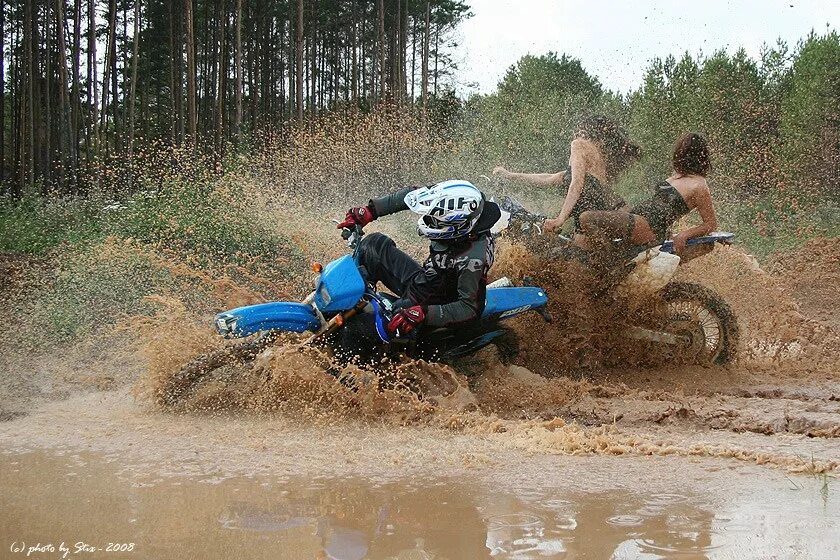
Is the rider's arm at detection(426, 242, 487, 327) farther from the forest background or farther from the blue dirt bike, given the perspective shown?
the forest background

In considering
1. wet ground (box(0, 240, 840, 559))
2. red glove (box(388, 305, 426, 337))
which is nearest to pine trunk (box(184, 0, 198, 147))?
wet ground (box(0, 240, 840, 559))

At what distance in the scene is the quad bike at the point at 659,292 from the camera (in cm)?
746

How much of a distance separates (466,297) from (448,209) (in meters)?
0.59

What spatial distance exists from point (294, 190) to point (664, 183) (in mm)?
9187

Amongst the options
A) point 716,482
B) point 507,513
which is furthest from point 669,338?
point 507,513

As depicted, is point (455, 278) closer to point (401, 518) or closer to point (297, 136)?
point (401, 518)

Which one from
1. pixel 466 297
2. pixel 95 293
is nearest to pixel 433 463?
pixel 466 297

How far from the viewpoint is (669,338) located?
7629 mm

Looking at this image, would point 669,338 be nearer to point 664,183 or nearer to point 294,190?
point 664,183

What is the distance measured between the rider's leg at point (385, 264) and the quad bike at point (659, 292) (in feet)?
4.59

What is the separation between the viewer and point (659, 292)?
768 cm

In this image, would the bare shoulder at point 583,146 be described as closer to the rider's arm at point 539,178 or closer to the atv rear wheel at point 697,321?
the rider's arm at point 539,178

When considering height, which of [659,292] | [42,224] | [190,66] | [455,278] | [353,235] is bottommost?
[659,292]

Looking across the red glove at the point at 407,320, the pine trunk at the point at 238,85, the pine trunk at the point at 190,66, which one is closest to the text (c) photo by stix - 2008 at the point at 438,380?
the red glove at the point at 407,320
